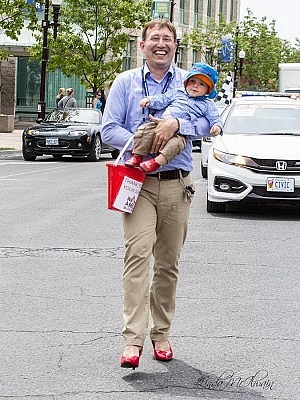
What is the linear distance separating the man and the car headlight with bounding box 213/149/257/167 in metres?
7.68

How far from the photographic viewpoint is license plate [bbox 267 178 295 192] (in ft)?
45.2

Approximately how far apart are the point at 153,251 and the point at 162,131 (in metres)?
0.73

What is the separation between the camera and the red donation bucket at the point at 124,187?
5.89 m

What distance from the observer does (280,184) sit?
13.8 metres

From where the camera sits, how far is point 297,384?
5.76 metres

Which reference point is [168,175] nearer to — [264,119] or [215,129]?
[215,129]

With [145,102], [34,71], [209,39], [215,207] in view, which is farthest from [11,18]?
[209,39]

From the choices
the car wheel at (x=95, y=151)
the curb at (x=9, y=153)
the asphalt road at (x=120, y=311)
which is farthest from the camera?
the curb at (x=9, y=153)

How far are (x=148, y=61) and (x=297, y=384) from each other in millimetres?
1924

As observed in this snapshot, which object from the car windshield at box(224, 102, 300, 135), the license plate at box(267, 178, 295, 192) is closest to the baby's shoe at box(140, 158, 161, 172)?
the license plate at box(267, 178, 295, 192)

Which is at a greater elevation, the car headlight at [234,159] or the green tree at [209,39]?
the green tree at [209,39]

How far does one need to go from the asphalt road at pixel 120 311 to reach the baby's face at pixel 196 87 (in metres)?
1.51

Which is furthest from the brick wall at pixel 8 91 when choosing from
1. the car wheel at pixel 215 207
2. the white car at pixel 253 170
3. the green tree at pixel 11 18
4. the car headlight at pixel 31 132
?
the car wheel at pixel 215 207

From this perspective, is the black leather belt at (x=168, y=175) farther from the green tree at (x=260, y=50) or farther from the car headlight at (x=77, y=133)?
the green tree at (x=260, y=50)
